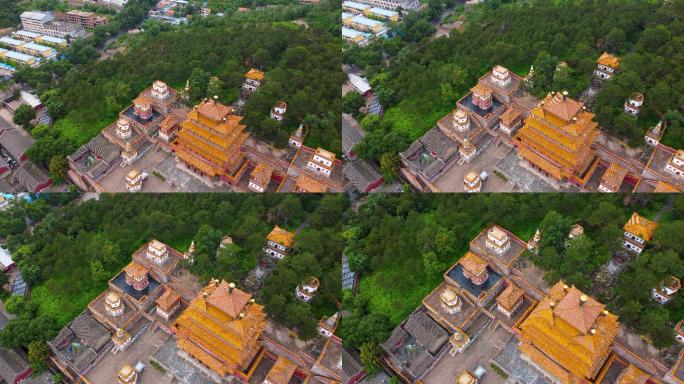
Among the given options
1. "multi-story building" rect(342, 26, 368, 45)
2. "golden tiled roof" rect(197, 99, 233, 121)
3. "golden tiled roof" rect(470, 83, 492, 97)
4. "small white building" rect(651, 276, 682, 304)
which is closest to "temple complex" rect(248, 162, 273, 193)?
"golden tiled roof" rect(197, 99, 233, 121)

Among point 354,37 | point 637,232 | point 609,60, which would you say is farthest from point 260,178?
point 609,60

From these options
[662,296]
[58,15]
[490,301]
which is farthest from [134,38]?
[662,296]

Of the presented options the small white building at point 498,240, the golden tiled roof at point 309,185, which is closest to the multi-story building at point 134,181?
the golden tiled roof at point 309,185

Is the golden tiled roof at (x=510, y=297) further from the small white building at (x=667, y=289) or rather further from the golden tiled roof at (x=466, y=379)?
the small white building at (x=667, y=289)

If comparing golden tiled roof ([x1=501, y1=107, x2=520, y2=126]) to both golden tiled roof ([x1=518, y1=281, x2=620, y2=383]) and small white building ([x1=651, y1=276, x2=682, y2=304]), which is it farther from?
small white building ([x1=651, y1=276, x2=682, y2=304])

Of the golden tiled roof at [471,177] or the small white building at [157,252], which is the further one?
the golden tiled roof at [471,177]

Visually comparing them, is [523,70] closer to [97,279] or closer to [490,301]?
[490,301]
